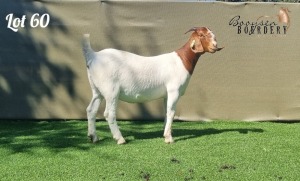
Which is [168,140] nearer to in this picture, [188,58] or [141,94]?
[141,94]

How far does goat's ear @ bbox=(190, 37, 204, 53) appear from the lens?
20.8 ft

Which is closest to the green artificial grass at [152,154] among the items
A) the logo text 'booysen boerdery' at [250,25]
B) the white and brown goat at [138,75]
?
the white and brown goat at [138,75]

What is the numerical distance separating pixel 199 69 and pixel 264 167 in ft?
11.3

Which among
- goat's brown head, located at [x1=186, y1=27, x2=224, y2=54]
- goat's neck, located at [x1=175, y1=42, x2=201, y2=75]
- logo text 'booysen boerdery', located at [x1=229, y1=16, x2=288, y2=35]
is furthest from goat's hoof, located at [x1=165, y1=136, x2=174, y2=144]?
logo text 'booysen boerdery', located at [x1=229, y1=16, x2=288, y2=35]

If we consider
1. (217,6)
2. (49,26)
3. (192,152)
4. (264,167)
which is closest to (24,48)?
(49,26)

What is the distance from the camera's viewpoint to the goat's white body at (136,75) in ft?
19.9

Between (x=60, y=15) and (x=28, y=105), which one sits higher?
(x=60, y=15)

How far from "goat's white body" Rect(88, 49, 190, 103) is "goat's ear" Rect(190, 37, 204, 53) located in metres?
0.24

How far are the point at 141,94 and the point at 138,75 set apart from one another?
252mm

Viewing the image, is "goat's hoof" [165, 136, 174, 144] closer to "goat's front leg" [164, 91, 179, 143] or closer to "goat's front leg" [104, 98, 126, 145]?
"goat's front leg" [164, 91, 179, 143]

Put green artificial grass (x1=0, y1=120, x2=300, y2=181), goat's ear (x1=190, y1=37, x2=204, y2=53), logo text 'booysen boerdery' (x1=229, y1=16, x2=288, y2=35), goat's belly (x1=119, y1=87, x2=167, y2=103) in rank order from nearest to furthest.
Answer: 1. green artificial grass (x1=0, y1=120, x2=300, y2=181)
2. goat's belly (x1=119, y1=87, x2=167, y2=103)
3. goat's ear (x1=190, y1=37, x2=204, y2=53)
4. logo text 'booysen boerdery' (x1=229, y1=16, x2=288, y2=35)

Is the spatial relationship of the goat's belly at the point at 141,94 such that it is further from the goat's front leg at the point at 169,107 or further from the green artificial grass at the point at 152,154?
the green artificial grass at the point at 152,154

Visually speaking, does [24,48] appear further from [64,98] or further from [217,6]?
[217,6]

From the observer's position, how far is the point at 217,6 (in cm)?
841
